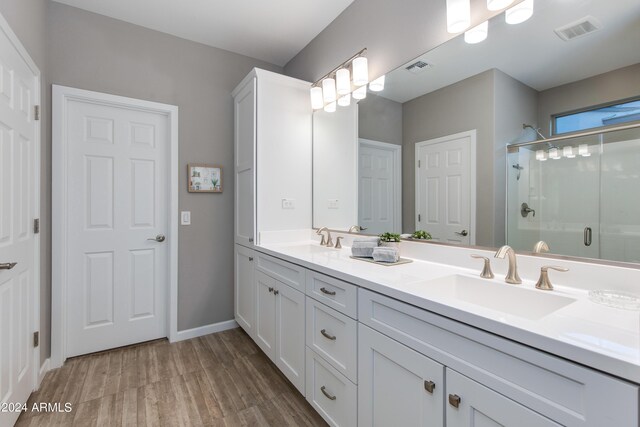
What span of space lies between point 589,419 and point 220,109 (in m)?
3.02

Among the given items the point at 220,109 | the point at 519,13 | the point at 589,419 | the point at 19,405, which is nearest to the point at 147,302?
the point at 19,405

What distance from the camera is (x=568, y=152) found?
3.83 ft

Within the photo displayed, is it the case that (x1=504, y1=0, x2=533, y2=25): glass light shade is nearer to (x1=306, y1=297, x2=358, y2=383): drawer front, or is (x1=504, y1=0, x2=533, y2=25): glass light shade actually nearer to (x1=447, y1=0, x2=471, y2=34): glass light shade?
(x1=447, y1=0, x2=471, y2=34): glass light shade

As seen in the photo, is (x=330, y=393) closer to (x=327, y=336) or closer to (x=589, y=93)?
(x=327, y=336)

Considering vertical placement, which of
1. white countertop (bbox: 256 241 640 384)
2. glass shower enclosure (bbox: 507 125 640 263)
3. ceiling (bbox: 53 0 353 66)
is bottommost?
white countertop (bbox: 256 241 640 384)

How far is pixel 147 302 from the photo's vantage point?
2.61m

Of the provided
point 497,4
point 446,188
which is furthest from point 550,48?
point 446,188

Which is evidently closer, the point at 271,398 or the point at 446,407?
the point at 446,407

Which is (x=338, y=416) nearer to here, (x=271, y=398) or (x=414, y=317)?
(x=271, y=398)

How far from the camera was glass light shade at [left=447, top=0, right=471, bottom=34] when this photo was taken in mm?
1466

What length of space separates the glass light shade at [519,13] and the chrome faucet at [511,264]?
38.3 inches

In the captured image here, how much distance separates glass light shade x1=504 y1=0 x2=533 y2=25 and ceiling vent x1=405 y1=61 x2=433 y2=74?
1.38 ft

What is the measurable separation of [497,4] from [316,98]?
1.45 meters

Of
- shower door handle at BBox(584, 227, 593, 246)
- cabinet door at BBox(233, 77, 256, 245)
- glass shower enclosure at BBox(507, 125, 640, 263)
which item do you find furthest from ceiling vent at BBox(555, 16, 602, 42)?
cabinet door at BBox(233, 77, 256, 245)
